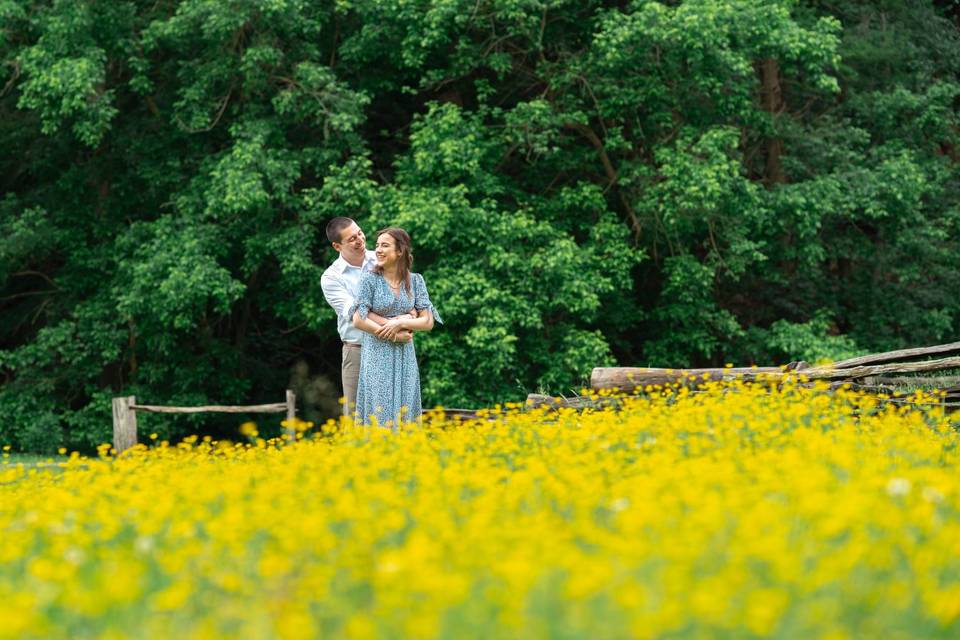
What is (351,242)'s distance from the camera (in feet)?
28.7

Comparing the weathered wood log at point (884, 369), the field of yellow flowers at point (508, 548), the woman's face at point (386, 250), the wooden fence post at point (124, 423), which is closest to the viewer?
the field of yellow flowers at point (508, 548)

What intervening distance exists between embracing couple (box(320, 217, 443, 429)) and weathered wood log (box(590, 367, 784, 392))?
6.74ft

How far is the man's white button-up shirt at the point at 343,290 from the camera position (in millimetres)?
8617

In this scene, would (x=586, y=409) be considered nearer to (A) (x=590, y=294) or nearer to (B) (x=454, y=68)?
(A) (x=590, y=294)

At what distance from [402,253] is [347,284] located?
796mm

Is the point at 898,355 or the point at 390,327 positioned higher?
the point at 390,327

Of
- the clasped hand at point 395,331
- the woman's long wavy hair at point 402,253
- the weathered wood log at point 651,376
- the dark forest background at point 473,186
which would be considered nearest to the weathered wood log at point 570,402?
the weathered wood log at point 651,376

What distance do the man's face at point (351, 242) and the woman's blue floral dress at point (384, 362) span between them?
1.84ft

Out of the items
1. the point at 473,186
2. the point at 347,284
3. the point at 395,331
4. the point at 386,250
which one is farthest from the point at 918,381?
the point at 473,186

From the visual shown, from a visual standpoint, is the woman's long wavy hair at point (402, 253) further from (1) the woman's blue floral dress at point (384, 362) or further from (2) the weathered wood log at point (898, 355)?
(2) the weathered wood log at point (898, 355)

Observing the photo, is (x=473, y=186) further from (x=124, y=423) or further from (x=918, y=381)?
(x=918, y=381)

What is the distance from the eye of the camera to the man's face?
8.71 meters

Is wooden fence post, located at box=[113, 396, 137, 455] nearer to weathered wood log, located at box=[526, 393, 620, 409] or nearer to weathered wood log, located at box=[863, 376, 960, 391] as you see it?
weathered wood log, located at box=[526, 393, 620, 409]

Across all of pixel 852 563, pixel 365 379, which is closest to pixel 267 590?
pixel 852 563
